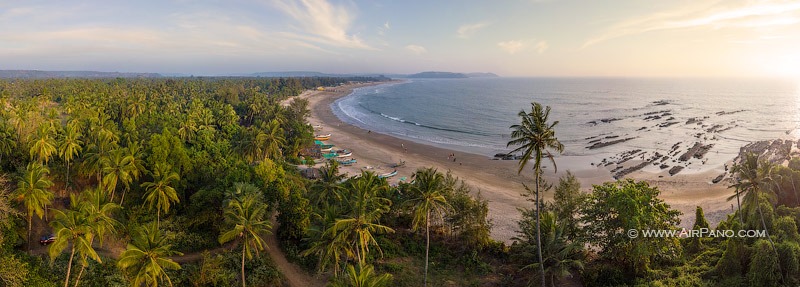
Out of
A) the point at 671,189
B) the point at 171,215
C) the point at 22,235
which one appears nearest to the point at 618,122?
the point at 671,189

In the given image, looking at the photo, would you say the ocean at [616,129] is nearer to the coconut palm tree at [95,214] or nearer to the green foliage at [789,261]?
the green foliage at [789,261]

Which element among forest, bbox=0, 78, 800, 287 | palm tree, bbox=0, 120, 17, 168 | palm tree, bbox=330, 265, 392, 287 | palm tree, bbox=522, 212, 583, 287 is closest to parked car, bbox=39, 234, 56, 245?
forest, bbox=0, 78, 800, 287

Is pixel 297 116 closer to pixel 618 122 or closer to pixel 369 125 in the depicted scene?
pixel 369 125

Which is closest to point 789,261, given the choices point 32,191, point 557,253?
point 557,253

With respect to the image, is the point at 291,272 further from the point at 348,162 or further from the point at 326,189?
the point at 348,162

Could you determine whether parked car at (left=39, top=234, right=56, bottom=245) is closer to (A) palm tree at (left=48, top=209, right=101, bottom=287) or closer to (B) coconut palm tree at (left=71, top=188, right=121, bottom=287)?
(B) coconut palm tree at (left=71, top=188, right=121, bottom=287)

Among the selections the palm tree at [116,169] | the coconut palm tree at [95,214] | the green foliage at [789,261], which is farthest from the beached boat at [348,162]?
the green foliage at [789,261]
